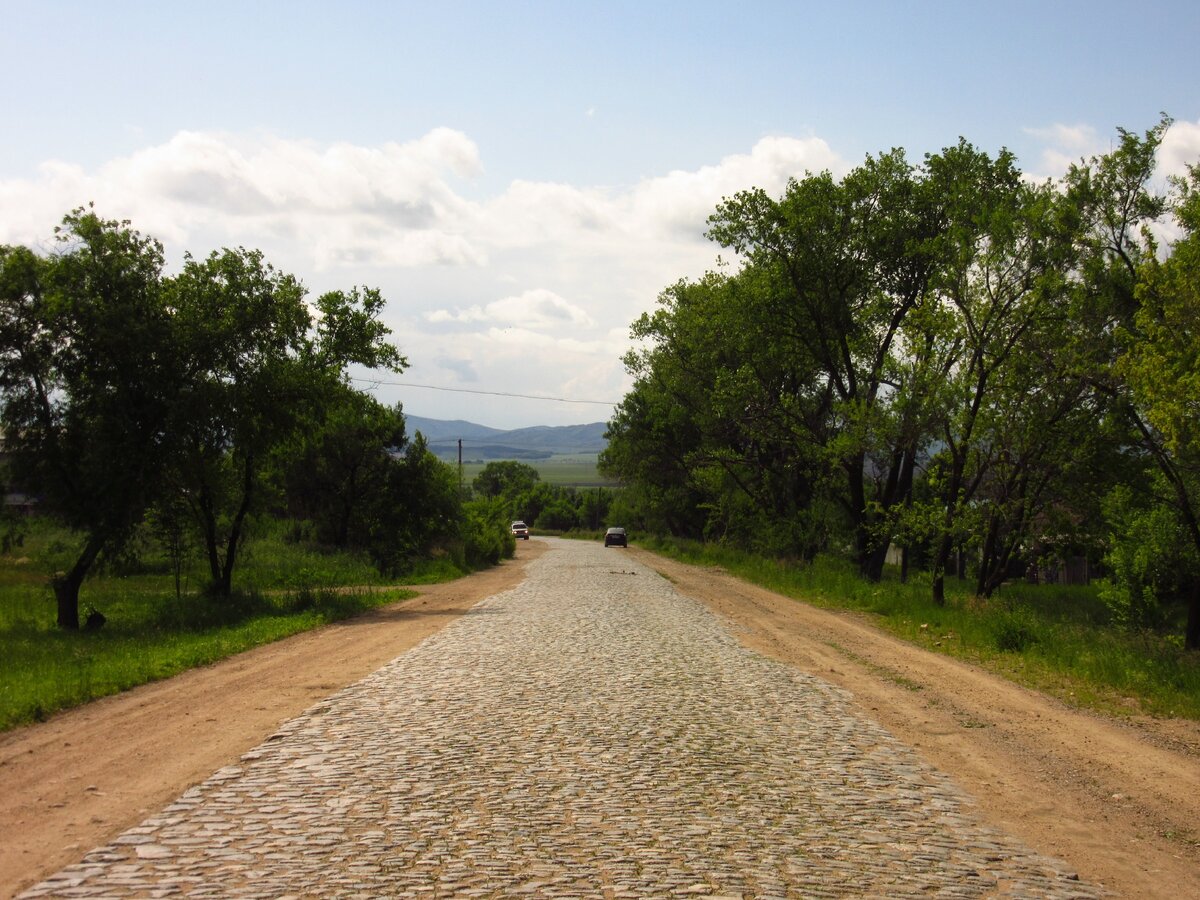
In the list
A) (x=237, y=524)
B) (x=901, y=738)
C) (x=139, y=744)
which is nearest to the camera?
(x=139, y=744)

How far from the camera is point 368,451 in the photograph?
4200 cm

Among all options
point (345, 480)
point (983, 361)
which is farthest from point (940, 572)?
point (345, 480)

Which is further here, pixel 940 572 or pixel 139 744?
pixel 940 572

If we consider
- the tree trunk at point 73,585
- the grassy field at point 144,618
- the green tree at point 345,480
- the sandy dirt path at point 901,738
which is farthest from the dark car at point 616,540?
the sandy dirt path at point 901,738

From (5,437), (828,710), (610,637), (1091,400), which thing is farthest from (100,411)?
(1091,400)

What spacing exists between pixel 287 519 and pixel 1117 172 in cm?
3499

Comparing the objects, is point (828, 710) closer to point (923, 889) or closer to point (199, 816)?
point (923, 889)

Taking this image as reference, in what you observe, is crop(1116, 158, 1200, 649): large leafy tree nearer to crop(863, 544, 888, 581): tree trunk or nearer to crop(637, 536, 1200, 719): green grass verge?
crop(637, 536, 1200, 719): green grass verge

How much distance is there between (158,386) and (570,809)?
60.7ft

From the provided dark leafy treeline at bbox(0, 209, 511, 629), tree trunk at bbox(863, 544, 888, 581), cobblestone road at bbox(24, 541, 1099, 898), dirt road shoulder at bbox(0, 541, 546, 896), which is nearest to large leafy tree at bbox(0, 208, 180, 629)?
dark leafy treeline at bbox(0, 209, 511, 629)

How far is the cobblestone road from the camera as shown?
541cm

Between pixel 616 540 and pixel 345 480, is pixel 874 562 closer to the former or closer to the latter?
pixel 345 480

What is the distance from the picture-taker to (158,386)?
72.5 ft

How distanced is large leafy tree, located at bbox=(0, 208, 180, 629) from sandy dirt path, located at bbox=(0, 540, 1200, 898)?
24.0ft
